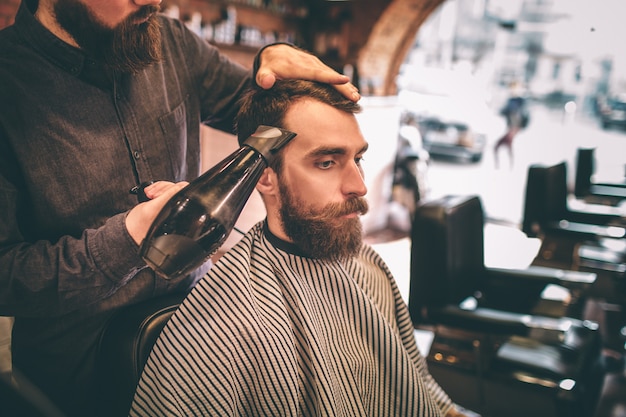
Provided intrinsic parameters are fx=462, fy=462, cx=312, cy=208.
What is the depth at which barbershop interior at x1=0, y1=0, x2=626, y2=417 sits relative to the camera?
178 centimetres

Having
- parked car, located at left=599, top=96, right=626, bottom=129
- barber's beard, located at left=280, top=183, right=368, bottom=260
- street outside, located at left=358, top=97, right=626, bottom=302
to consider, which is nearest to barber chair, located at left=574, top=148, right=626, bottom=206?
street outside, located at left=358, top=97, right=626, bottom=302

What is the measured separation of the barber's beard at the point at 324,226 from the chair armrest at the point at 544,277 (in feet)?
4.48

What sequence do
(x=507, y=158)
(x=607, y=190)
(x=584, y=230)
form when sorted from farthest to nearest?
(x=507, y=158), (x=607, y=190), (x=584, y=230)

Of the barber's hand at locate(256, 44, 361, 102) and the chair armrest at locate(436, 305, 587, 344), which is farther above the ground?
the barber's hand at locate(256, 44, 361, 102)

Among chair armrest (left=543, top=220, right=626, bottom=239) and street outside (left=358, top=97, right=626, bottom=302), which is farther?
street outside (left=358, top=97, right=626, bottom=302)

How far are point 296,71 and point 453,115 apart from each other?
10.6 metres

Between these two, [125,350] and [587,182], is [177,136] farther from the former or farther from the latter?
[587,182]

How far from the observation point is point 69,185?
1054 millimetres

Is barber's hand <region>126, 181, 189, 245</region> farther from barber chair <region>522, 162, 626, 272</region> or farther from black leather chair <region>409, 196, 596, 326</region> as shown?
barber chair <region>522, 162, 626, 272</region>

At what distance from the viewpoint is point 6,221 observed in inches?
37.1

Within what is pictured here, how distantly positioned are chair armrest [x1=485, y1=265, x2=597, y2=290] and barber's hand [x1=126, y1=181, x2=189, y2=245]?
6.19 ft

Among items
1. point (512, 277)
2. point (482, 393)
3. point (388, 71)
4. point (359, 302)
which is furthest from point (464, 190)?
point (359, 302)

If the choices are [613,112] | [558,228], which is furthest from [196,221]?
[613,112]

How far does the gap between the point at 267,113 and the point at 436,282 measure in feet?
3.94
